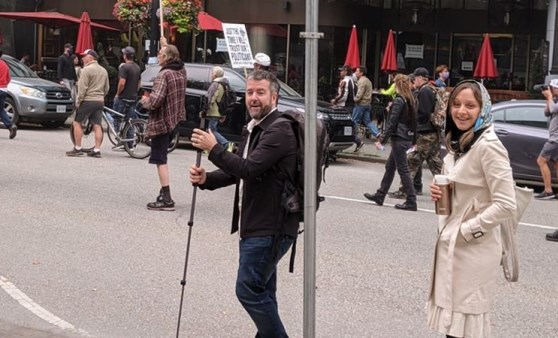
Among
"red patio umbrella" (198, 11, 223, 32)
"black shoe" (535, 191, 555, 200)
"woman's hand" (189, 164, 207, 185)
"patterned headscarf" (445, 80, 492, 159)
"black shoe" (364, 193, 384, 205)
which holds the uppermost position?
"red patio umbrella" (198, 11, 223, 32)

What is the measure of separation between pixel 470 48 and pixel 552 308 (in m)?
21.4

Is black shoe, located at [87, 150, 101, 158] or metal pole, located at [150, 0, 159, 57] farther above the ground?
metal pole, located at [150, 0, 159, 57]

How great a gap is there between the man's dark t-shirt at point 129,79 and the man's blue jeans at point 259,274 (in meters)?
12.7

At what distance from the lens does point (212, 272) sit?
7.71 meters

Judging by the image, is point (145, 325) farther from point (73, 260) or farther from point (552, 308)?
point (552, 308)

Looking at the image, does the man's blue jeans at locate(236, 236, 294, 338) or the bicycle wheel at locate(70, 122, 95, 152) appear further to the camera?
the bicycle wheel at locate(70, 122, 95, 152)

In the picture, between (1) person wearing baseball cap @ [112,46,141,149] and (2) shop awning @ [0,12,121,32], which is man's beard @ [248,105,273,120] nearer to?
(1) person wearing baseball cap @ [112,46,141,149]

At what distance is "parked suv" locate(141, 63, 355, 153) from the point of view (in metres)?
16.4

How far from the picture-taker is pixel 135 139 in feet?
50.3

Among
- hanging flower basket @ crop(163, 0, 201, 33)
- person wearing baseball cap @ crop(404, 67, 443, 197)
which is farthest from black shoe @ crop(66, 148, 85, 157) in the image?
hanging flower basket @ crop(163, 0, 201, 33)

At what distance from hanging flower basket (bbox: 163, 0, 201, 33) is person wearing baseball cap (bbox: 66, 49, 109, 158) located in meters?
7.22

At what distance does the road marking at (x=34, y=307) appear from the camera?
6117 mm

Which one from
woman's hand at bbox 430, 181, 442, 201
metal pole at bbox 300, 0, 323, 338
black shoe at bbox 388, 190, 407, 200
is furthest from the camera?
black shoe at bbox 388, 190, 407, 200

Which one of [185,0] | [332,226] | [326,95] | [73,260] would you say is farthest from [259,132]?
[326,95]
